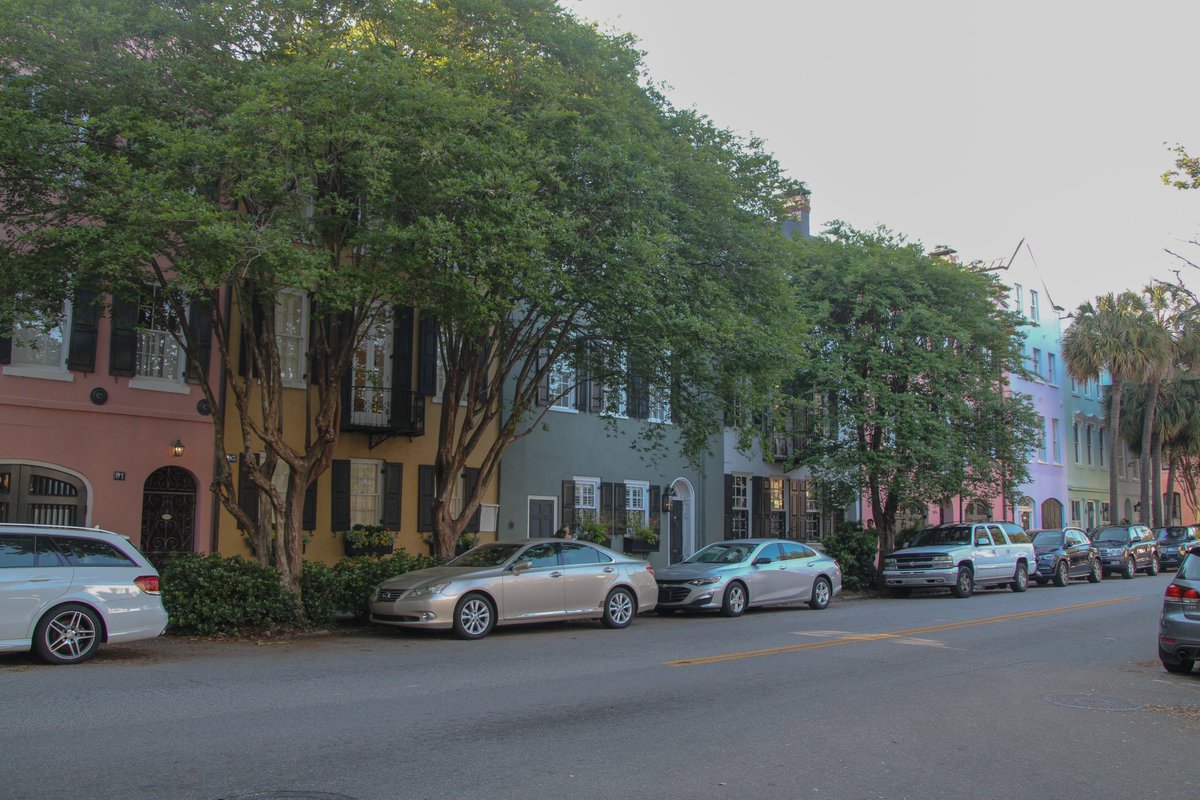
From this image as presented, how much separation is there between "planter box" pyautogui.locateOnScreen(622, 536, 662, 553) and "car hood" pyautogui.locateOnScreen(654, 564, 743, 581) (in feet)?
22.1

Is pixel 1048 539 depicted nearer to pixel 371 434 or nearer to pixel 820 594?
pixel 820 594

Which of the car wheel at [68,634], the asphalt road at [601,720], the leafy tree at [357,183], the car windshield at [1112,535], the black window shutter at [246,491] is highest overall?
the leafy tree at [357,183]

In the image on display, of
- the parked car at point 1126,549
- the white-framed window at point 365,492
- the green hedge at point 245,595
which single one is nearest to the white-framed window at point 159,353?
the white-framed window at point 365,492

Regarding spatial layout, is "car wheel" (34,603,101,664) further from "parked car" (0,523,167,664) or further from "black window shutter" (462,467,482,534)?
"black window shutter" (462,467,482,534)

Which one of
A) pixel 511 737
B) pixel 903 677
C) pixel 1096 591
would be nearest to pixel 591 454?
pixel 1096 591

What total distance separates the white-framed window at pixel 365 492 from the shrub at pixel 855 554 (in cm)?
1189

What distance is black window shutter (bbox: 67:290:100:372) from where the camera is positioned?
17.1m

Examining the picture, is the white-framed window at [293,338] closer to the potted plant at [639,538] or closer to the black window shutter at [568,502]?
the black window shutter at [568,502]

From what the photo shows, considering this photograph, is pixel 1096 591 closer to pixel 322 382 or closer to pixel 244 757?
pixel 322 382

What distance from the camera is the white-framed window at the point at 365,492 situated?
21.0 metres

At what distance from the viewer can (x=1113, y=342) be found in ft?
129

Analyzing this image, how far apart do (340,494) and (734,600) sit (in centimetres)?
805

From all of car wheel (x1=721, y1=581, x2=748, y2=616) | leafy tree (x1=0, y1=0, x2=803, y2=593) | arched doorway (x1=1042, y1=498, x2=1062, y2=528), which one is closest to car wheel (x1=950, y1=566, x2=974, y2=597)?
car wheel (x1=721, y1=581, x2=748, y2=616)

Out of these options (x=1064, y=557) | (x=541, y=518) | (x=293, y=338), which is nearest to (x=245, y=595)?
(x=293, y=338)
